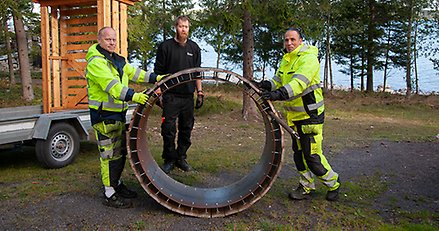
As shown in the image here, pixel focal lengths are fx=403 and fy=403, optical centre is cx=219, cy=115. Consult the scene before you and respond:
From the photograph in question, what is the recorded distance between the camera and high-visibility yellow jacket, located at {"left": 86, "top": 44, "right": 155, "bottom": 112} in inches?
A: 163

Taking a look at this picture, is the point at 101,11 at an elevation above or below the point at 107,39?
above

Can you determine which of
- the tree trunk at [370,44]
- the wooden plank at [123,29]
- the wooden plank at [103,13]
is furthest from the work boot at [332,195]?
the tree trunk at [370,44]

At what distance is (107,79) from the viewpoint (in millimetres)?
4176

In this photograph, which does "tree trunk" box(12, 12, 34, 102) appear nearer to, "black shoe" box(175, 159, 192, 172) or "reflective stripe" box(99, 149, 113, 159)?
"black shoe" box(175, 159, 192, 172)

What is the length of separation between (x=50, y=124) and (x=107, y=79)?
7.85 ft

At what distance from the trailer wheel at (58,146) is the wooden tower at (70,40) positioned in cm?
221

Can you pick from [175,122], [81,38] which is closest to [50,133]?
[175,122]

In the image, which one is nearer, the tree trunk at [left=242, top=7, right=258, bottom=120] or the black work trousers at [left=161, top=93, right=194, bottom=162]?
the black work trousers at [left=161, top=93, right=194, bottom=162]

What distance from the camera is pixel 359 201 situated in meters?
4.92

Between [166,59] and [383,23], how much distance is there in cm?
2191

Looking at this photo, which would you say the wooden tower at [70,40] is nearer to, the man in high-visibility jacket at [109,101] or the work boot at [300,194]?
the man in high-visibility jacket at [109,101]

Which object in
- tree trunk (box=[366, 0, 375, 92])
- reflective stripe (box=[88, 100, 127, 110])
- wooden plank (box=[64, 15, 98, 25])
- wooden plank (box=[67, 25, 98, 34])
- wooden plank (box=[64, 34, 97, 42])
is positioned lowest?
reflective stripe (box=[88, 100, 127, 110])

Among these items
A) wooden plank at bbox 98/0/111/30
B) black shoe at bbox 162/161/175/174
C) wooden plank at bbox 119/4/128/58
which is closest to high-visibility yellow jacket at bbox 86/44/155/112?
black shoe at bbox 162/161/175/174

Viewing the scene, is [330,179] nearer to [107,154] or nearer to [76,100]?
[107,154]
